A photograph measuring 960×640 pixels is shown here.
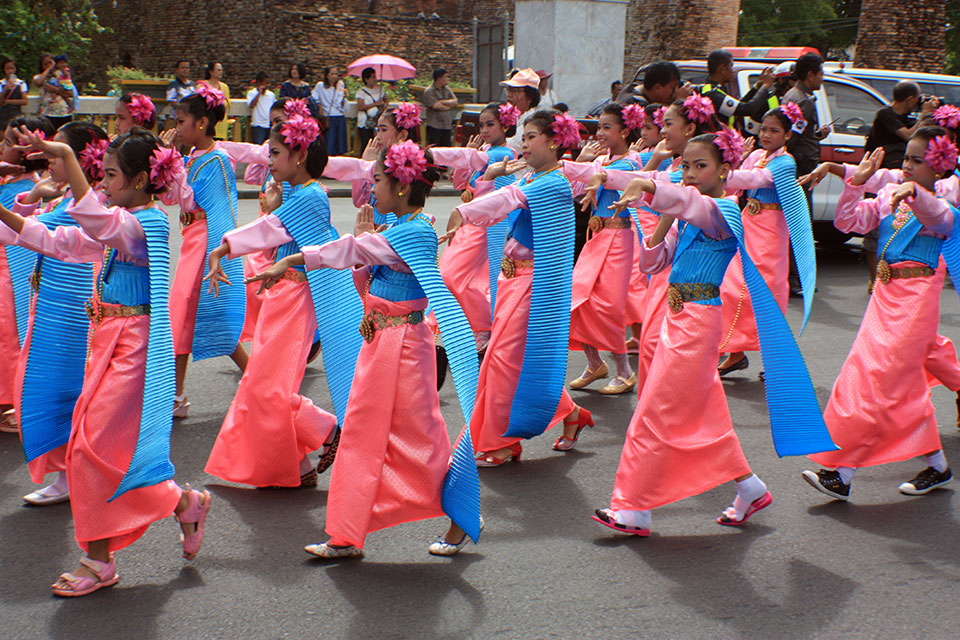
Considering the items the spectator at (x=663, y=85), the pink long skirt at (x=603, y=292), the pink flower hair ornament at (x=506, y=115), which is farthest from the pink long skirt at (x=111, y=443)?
the spectator at (x=663, y=85)

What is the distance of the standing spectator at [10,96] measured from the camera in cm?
1441

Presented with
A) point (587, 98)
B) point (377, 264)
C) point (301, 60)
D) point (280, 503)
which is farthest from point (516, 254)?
point (301, 60)

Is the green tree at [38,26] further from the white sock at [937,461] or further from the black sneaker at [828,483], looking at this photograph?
the white sock at [937,461]

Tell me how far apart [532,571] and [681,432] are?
870mm

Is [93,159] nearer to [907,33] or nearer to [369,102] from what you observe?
[369,102]

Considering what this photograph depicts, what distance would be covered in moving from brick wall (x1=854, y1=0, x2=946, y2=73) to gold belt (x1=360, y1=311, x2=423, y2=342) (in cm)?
2733

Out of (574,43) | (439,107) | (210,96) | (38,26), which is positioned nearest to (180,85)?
(439,107)

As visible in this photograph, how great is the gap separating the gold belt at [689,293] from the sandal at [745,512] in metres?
0.89

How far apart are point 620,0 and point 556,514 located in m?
11.7

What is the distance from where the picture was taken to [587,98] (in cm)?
1480

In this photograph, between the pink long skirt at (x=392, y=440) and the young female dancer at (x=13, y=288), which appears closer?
the pink long skirt at (x=392, y=440)

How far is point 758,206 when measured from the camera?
720 cm

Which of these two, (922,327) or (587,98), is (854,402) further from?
(587,98)

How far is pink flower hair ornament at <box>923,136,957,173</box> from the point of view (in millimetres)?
4805
